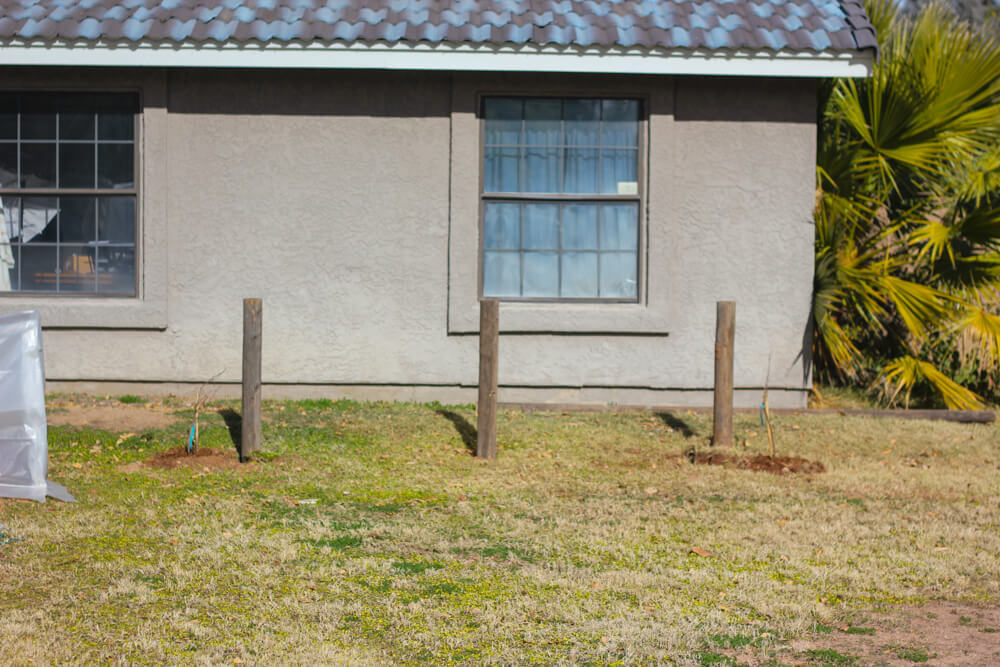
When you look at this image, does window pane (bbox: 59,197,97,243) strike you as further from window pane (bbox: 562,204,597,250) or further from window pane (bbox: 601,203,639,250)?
window pane (bbox: 601,203,639,250)

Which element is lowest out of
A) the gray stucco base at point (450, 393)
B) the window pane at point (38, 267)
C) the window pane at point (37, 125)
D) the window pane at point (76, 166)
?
the gray stucco base at point (450, 393)

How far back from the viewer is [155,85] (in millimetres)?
9703

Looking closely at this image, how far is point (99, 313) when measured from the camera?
969 centimetres

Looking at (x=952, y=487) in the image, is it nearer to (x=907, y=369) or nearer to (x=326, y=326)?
(x=907, y=369)

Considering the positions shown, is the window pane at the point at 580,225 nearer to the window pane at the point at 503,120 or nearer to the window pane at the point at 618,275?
the window pane at the point at 618,275

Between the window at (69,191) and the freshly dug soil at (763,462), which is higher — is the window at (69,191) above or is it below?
above

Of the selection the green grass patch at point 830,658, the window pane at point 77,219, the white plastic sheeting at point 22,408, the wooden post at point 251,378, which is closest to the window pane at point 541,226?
the wooden post at point 251,378

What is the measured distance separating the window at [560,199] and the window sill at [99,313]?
3.09 metres

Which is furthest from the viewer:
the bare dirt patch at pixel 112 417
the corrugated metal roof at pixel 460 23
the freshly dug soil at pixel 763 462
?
the corrugated metal roof at pixel 460 23

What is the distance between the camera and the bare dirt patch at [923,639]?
13.3ft

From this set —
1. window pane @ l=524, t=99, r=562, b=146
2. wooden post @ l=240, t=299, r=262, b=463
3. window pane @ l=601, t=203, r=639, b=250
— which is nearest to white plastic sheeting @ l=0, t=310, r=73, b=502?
wooden post @ l=240, t=299, r=262, b=463

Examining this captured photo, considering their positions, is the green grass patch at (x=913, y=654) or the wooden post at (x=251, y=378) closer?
the green grass patch at (x=913, y=654)

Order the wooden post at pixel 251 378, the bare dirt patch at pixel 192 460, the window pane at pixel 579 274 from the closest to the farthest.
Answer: the bare dirt patch at pixel 192 460
the wooden post at pixel 251 378
the window pane at pixel 579 274

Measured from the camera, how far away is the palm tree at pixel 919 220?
9.95 m
